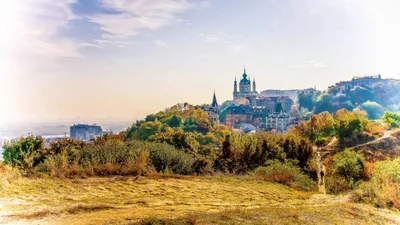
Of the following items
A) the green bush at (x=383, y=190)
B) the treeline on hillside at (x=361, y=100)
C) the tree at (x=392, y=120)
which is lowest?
the green bush at (x=383, y=190)

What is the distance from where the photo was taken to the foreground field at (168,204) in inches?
147

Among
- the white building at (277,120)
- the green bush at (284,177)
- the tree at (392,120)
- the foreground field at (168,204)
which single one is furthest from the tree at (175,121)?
the white building at (277,120)

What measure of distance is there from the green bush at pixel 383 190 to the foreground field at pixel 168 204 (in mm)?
266

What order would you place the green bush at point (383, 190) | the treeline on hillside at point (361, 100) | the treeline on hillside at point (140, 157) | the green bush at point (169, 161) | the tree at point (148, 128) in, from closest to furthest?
1. the green bush at point (383, 190)
2. the treeline on hillside at point (140, 157)
3. the green bush at point (169, 161)
4. the treeline on hillside at point (361, 100)
5. the tree at point (148, 128)

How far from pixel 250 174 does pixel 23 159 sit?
14.9 feet

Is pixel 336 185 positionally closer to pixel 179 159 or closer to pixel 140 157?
pixel 179 159

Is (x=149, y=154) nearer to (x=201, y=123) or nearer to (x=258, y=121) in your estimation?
(x=201, y=123)

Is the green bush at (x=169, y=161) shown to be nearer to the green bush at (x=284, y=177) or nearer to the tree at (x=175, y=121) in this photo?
Result: the green bush at (x=284, y=177)

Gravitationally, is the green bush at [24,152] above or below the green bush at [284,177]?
above

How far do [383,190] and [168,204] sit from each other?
10.1 ft

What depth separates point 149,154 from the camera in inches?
282

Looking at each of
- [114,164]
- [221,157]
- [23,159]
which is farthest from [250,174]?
[23,159]

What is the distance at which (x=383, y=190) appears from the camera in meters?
5.10

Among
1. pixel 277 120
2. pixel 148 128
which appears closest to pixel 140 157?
pixel 148 128
